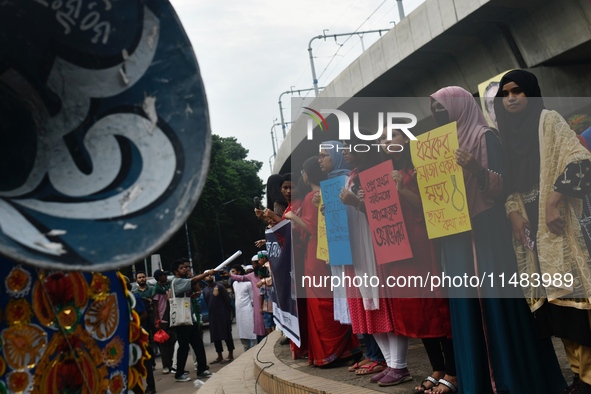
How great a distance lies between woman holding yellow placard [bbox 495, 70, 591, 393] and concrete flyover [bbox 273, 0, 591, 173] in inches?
190

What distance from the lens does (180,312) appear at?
10008 mm

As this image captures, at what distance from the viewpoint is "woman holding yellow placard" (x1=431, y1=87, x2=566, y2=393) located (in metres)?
3.66

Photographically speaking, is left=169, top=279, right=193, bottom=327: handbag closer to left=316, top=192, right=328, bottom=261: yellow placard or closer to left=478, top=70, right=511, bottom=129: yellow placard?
left=316, top=192, right=328, bottom=261: yellow placard

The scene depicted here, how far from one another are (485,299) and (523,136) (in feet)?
2.93

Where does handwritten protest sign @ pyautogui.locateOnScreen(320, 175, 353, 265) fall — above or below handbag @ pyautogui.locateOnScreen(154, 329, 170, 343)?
above

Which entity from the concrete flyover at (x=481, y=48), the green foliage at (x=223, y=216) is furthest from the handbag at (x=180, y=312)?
the green foliage at (x=223, y=216)

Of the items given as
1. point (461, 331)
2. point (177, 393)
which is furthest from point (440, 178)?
point (177, 393)

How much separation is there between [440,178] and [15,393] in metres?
2.61

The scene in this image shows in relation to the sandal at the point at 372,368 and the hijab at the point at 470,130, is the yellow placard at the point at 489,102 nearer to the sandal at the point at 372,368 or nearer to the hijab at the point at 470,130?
the hijab at the point at 470,130

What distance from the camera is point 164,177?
2.04 metres

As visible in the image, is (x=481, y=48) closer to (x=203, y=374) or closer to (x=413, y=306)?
(x=203, y=374)

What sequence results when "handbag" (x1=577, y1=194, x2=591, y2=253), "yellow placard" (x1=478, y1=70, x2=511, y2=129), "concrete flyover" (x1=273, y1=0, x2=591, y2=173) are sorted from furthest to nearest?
"concrete flyover" (x1=273, y1=0, x2=591, y2=173)
"yellow placard" (x1=478, y1=70, x2=511, y2=129)
"handbag" (x1=577, y1=194, x2=591, y2=253)

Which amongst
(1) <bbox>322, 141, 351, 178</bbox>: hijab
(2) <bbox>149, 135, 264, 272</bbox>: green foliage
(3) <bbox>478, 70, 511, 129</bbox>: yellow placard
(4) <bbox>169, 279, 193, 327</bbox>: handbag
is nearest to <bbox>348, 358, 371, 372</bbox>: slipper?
(1) <bbox>322, 141, 351, 178</bbox>: hijab

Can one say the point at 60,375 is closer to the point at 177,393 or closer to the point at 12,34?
the point at 12,34
